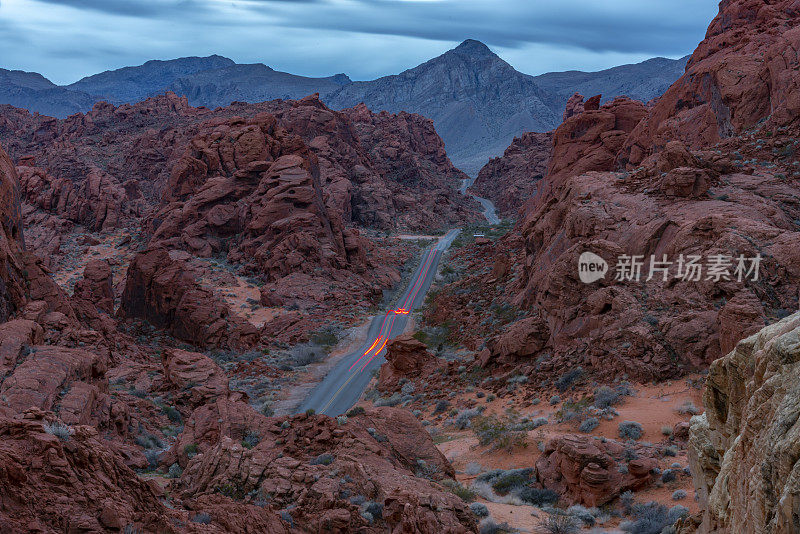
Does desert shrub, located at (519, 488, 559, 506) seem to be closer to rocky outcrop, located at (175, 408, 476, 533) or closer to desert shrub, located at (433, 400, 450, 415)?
rocky outcrop, located at (175, 408, 476, 533)

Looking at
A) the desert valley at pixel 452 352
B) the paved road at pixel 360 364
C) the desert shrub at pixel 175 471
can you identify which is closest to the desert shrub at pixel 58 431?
the desert valley at pixel 452 352

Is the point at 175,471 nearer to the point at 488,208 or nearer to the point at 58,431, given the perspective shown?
the point at 58,431

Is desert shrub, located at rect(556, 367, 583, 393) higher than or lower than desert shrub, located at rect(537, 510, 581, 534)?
lower

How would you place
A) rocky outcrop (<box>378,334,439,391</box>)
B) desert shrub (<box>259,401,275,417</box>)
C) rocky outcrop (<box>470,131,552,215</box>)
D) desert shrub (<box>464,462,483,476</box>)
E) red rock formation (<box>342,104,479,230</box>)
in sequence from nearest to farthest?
1. desert shrub (<box>464,462,483,476</box>)
2. desert shrub (<box>259,401,275,417</box>)
3. rocky outcrop (<box>378,334,439,391</box>)
4. red rock formation (<box>342,104,479,230</box>)
5. rocky outcrop (<box>470,131,552,215</box>)

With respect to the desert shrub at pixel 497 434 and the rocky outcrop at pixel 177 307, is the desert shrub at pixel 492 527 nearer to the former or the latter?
the desert shrub at pixel 497 434

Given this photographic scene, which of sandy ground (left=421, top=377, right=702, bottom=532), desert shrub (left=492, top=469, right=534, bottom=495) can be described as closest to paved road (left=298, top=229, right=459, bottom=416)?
sandy ground (left=421, top=377, right=702, bottom=532)

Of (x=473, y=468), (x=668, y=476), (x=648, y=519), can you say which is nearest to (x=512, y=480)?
(x=473, y=468)
